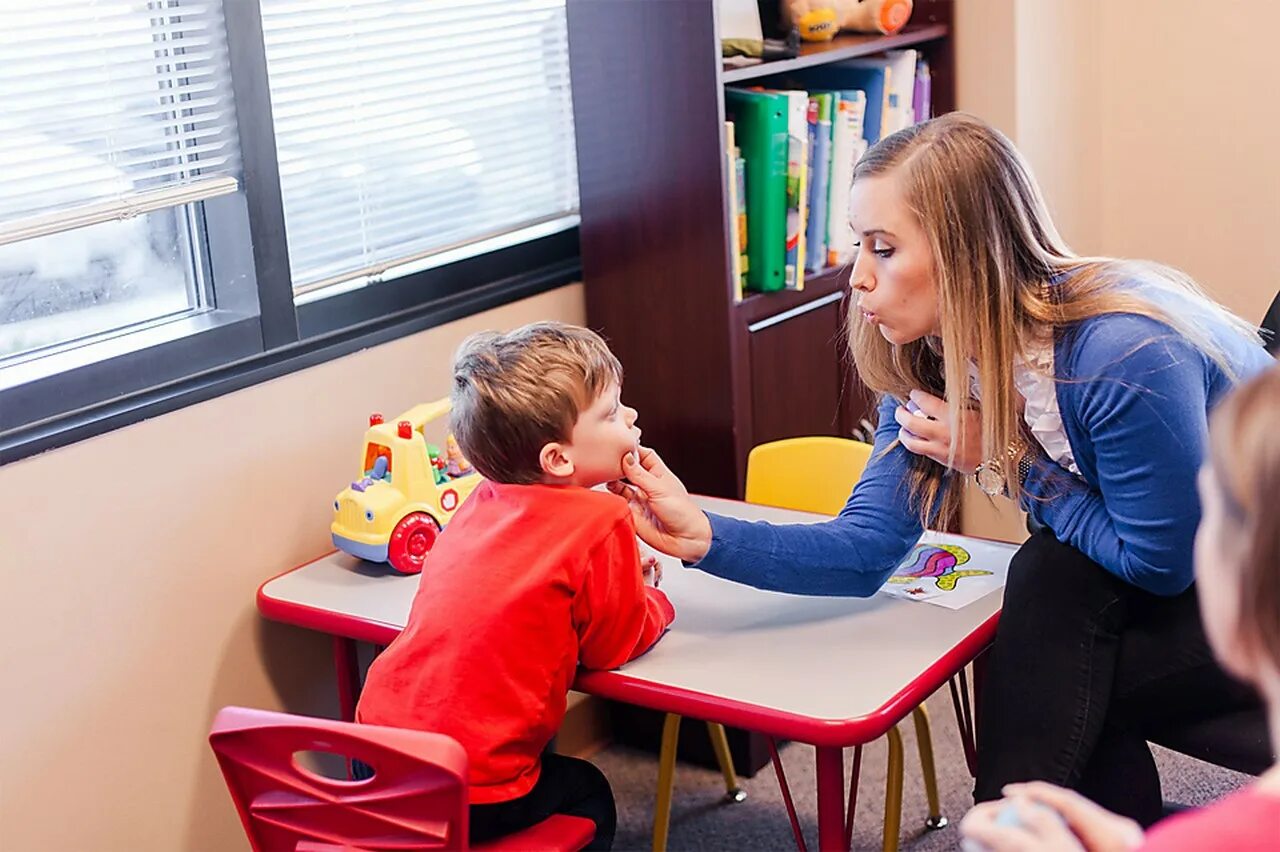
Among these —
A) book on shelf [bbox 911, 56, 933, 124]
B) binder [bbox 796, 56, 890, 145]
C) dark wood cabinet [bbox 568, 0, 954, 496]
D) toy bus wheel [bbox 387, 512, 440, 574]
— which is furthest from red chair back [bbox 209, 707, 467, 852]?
book on shelf [bbox 911, 56, 933, 124]

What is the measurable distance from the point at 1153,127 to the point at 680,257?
1.29 m

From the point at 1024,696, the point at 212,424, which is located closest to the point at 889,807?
the point at 1024,696

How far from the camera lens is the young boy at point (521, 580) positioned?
178 cm

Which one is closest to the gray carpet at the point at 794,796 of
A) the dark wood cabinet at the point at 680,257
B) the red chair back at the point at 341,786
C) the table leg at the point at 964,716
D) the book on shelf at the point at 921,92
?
the table leg at the point at 964,716

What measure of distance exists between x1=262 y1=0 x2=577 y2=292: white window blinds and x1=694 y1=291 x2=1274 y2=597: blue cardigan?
0.90 metres

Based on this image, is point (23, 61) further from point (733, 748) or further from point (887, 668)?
point (733, 748)

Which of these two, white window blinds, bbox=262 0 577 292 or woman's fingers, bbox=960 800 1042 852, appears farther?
white window blinds, bbox=262 0 577 292

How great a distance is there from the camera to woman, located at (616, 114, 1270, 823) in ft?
5.73

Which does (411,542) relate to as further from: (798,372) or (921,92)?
(921,92)

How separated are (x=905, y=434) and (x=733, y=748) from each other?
1.00 m

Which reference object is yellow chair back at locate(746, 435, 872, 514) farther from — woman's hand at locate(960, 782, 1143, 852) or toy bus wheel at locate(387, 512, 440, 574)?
woman's hand at locate(960, 782, 1143, 852)

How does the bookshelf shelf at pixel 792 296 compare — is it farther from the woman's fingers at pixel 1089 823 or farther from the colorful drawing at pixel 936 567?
the woman's fingers at pixel 1089 823

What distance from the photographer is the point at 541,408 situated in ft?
6.02

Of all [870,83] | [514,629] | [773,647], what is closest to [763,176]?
[870,83]
